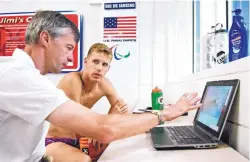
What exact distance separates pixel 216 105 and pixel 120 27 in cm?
217

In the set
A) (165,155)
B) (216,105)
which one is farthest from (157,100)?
(165,155)

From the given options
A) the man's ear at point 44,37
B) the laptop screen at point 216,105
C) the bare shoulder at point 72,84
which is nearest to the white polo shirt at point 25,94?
the man's ear at point 44,37

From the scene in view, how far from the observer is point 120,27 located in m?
3.15

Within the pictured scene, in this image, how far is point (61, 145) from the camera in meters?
2.12

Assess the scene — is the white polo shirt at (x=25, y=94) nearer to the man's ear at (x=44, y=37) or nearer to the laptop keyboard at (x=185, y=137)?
the man's ear at (x=44, y=37)

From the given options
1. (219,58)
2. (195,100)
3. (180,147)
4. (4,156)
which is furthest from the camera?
(219,58)

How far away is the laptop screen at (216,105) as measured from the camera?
103 cm

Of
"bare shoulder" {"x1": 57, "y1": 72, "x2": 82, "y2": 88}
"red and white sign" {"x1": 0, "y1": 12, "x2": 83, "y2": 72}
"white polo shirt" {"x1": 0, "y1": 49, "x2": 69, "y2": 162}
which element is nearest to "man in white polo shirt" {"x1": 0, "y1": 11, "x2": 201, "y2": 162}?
"white polo shirt" {"x1": 0, "y1": 49, "x2": 69, "y2": 162}

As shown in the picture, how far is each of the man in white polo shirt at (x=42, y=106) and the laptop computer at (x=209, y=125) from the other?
8cm

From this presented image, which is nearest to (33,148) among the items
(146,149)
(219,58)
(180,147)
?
(146,149)

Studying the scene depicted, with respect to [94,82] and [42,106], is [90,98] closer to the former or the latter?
[94,82]

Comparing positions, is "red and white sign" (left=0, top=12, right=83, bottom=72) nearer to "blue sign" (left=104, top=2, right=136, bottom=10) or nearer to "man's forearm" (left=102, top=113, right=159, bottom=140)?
"blue sign" (left=104, top=2, right=136, bottom=10)

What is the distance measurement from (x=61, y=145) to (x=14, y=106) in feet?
3.79

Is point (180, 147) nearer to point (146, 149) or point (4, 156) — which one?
point (146, 149)
